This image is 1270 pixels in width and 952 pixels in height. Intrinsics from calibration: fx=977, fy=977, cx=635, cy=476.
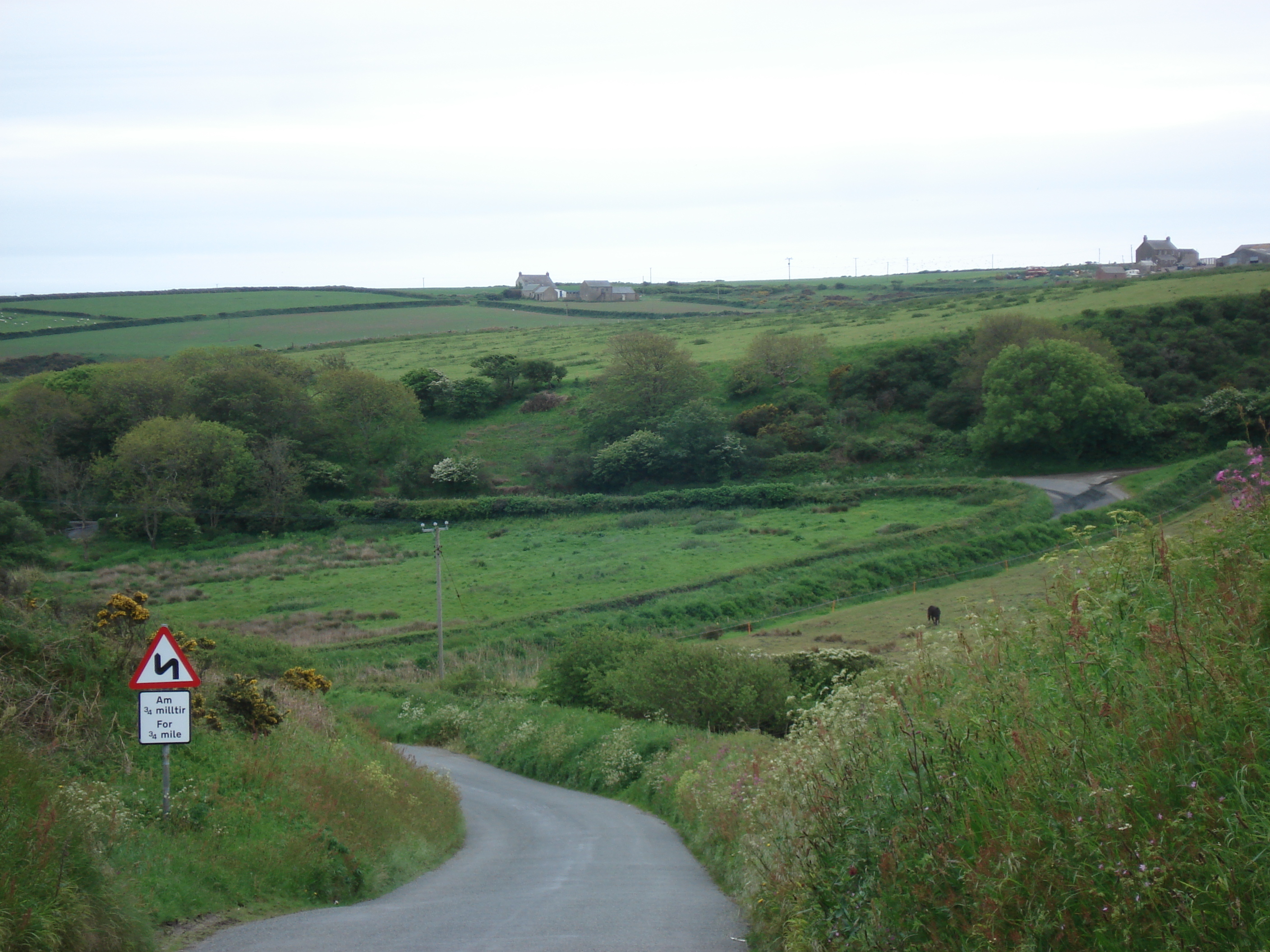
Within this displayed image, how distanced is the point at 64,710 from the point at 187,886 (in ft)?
10.4

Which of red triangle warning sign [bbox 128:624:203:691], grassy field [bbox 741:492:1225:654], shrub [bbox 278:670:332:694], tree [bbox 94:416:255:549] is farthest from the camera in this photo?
tree [bbox 94:416:255:549]

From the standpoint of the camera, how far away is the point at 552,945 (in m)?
7.65

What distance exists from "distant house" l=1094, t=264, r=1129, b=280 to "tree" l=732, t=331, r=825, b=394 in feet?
190

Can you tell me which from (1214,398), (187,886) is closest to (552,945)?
(187,886)

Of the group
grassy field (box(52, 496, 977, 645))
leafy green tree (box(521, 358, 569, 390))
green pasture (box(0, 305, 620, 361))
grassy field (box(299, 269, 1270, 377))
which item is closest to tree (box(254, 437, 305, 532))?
grassy field (box(52, 496, 977, 645))

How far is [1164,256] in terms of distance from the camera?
171250 mm

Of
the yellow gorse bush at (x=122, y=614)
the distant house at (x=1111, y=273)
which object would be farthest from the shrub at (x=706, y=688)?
the distant house at (x=1111, y=273)

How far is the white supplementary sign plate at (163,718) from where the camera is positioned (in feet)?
32.1

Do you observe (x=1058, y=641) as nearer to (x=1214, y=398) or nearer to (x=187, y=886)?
(x=187, y=886)

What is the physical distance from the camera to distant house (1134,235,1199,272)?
541ft

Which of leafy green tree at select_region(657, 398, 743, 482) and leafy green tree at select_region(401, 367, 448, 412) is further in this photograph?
leafy green tree at select_region(401, 367, 448, 412)

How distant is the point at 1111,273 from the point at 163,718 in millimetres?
158830

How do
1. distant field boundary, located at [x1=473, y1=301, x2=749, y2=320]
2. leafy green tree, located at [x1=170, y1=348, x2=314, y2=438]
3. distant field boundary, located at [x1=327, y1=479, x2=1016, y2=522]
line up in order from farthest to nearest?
1. distant field boundary, located at [x1=473, y1=301, x2=749, y2=320]
2. leafy green tree, located at [x1=170, y1=348, x2=314, y2=438]
3. distant field boundary, located at [x1=327, y1=479, x2=1016, y2=522]

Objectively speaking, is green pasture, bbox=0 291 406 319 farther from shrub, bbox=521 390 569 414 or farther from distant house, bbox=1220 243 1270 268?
distant house, bbox=1220 243 1270 268
